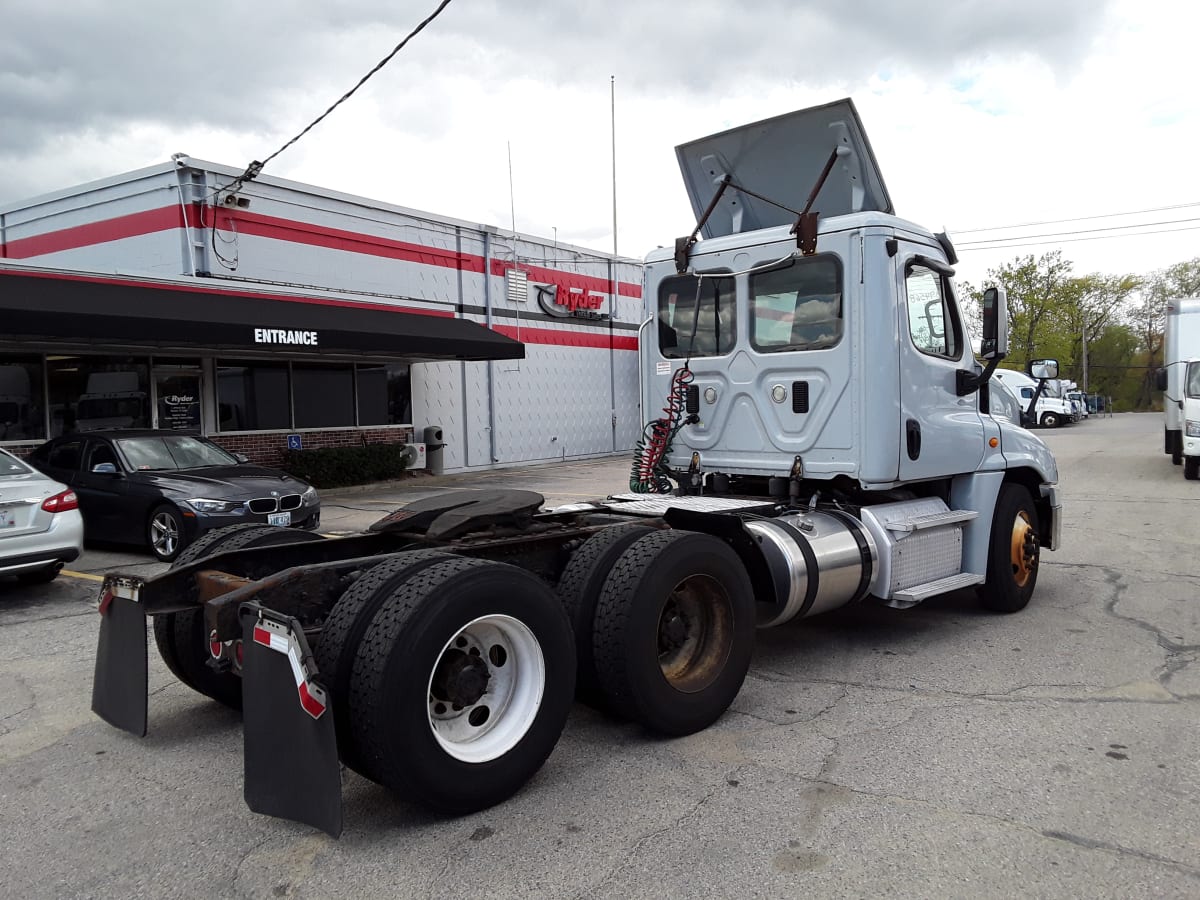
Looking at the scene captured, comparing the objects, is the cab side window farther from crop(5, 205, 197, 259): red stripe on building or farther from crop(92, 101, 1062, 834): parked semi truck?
crop(5, 205, 197, 259): red stripe on building

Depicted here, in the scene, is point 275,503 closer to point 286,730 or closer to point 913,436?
point 913,436

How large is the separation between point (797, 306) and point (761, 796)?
3359 mm

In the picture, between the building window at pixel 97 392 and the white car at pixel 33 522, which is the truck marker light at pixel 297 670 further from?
the building window at pixel 97 392

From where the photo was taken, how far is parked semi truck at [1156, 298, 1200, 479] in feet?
53.5

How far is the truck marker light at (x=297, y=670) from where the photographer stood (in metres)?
3.05

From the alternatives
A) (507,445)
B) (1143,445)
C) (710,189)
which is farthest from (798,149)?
(1143,445)

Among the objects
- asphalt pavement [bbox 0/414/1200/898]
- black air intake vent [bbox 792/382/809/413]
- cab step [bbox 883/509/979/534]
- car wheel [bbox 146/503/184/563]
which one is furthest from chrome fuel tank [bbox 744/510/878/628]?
car wheel [bbox 146/503/184/563]

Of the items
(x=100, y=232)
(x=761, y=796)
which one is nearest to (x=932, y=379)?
(x=761, y=796)

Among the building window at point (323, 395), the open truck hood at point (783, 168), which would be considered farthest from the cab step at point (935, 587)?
the building window at point (323, 395)

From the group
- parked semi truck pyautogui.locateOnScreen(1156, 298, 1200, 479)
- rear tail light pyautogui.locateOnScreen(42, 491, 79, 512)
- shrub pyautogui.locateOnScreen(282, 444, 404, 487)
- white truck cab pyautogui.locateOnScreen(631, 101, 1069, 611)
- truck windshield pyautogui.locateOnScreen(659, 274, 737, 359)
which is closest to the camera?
white truck cab pyautogui.locateOnScreen(631, 101, 1069, 611)

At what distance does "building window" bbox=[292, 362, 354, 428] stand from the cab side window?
46.0 feet

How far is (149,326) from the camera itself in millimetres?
12664

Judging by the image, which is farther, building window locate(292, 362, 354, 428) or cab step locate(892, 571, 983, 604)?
building window locate(292, 362, 354, 428)

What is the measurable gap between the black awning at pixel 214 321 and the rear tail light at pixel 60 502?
4644mm
